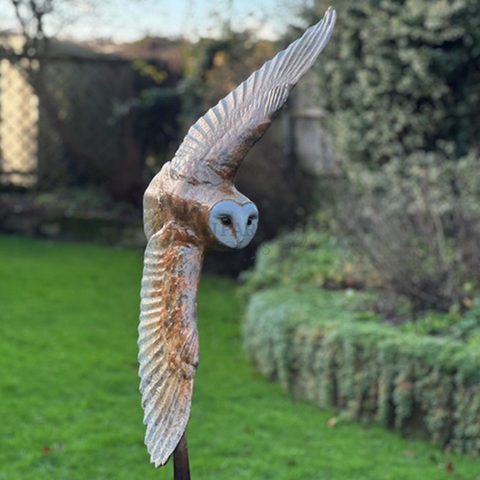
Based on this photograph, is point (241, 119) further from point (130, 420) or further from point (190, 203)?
point (130, 420)

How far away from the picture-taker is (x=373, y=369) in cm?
538

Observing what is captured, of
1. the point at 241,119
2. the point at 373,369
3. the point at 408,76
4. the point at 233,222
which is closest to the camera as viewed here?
the point at 233,222

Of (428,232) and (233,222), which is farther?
(428,232)

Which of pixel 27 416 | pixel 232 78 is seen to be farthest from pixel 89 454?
pixel 232 78

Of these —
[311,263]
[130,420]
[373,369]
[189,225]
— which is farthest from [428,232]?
[189,225]

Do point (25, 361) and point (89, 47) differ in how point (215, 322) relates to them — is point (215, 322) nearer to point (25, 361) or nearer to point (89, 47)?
point (25, 361)

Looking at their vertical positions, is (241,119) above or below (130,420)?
above

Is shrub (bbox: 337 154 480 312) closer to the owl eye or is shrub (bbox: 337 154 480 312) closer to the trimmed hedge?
the trimmed hedge

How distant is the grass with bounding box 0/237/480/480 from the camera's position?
4.75m

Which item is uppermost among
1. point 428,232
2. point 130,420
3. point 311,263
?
point 428,232

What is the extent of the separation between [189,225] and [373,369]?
3.29 metres

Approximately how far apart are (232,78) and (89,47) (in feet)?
13.4

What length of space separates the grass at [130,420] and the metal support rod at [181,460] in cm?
222

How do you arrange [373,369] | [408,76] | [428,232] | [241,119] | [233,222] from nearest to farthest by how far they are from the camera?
[233,222] → [241,119] → [373,369] → [428,232] → [408,76]
